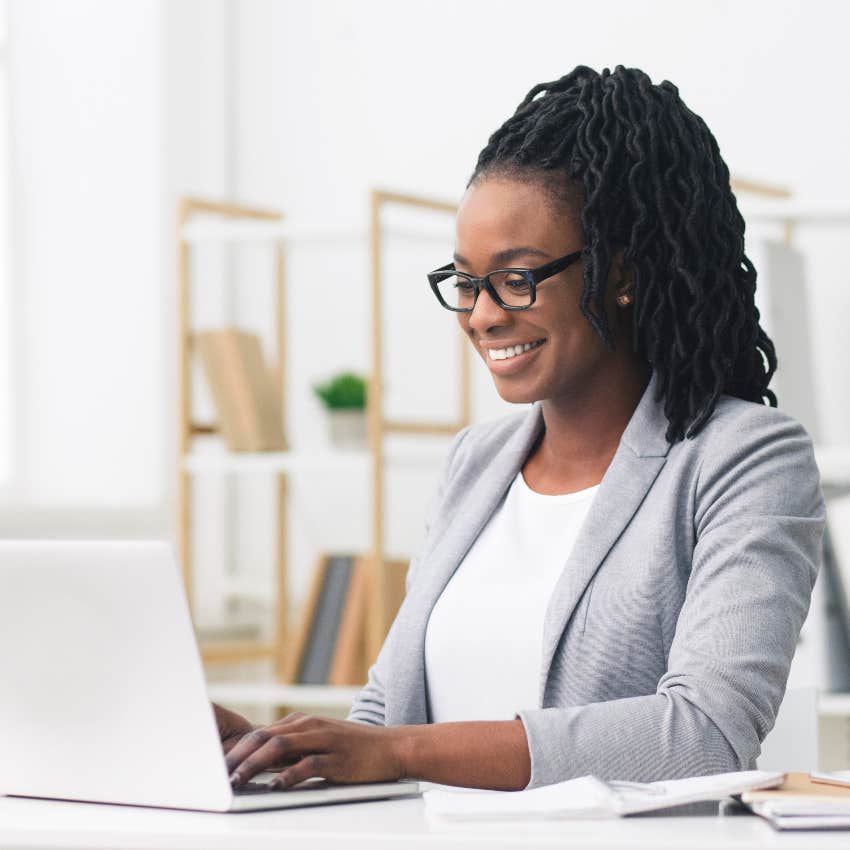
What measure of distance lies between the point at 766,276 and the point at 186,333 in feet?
3.84

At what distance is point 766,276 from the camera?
245cm

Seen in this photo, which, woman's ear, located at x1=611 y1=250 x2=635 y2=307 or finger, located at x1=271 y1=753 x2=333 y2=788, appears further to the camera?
woman's ear, located at x1=611 y1=250 x2=635 y2=307

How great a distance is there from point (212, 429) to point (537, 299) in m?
1.66

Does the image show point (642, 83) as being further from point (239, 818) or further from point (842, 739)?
point (842, 739)

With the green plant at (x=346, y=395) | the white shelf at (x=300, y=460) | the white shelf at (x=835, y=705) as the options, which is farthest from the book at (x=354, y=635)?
the white shelf at (x=835, y=705)

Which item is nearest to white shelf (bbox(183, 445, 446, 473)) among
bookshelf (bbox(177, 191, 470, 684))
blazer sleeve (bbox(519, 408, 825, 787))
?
bookshelf (bbox(177, 191, 470, 684))

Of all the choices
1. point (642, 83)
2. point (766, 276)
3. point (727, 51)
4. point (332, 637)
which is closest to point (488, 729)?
point (642, 83)

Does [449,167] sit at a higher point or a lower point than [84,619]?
higher

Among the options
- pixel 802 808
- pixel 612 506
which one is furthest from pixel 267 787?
pixel 612 506

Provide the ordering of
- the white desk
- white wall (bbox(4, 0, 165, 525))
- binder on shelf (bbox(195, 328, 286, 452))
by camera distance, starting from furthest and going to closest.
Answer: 1. white wall (bbox(4, 0, 165, 525))
2. binder on shelf (bbox(195, 328, 286, 452))
3. the white desk

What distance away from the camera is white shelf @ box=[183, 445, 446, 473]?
9.07ft

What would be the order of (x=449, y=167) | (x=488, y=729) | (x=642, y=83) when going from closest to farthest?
(x=488, y=729) < (x=642, y=83) < (x=449, y=167)

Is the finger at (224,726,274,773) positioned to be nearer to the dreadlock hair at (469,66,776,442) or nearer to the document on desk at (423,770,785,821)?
the document on desk at (423,770,785,821)

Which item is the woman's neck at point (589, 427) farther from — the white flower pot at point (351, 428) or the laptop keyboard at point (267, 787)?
the white flower pot at point (351, 428)
